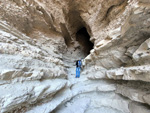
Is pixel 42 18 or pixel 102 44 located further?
pixel 42 18

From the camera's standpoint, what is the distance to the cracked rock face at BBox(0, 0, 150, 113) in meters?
1.03

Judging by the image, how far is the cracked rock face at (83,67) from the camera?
1025 mm

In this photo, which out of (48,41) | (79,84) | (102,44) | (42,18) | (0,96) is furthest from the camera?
(48,41)

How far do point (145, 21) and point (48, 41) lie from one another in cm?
377

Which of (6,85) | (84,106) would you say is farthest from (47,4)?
(84,106)

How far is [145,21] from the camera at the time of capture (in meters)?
1.09

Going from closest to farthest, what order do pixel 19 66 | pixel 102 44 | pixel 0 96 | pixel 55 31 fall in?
pixel 0 96 < pixel 19 66 < pixel 102 44 < pixel 55 31

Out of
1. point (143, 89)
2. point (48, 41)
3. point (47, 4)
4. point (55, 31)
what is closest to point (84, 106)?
point (143, 89)

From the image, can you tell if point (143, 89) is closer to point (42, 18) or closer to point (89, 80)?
point (89, 80)

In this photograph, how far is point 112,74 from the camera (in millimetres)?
1640

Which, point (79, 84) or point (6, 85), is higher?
point (6, 85)

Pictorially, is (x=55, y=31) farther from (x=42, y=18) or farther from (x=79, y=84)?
(x=79, y=84)

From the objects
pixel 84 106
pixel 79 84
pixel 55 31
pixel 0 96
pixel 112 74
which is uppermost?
pixel 55 31

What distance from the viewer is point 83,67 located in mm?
3385
